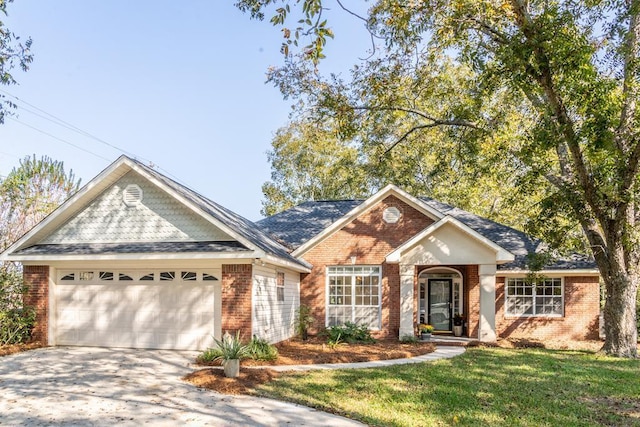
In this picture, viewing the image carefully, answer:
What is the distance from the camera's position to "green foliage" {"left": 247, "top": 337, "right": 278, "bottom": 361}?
1161 centimetres

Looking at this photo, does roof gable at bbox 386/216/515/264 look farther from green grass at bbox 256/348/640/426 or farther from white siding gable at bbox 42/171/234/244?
white siding gable at bbox 42/171/234/244

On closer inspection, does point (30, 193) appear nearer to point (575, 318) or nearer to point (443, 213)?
point (443, 213)

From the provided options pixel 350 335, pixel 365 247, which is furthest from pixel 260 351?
pixel 365 247

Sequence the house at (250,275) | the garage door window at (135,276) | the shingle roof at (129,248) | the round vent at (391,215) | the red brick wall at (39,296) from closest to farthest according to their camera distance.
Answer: the shingle roof at (129,248), the house at (250,275), the garage door window at (135,276), the red brick wall at (39,296), the round vent at (391,215)

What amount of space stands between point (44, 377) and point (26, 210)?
48.4 ft

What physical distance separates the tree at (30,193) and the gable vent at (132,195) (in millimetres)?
9606

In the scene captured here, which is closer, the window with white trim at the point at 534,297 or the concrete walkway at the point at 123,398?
the concrete walkway at the point at 123,398

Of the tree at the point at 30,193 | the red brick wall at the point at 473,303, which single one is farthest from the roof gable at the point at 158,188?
the tree at the point at 30,193

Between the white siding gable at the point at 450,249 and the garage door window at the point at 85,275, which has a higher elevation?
the white siding gable at the point at 450,249

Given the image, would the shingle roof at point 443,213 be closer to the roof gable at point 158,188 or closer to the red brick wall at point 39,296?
the roof gable at point 158,188

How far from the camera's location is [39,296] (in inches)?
536

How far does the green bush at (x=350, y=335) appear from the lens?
50.7 feet

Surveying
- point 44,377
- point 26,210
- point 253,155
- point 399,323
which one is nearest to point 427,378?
point 399,323

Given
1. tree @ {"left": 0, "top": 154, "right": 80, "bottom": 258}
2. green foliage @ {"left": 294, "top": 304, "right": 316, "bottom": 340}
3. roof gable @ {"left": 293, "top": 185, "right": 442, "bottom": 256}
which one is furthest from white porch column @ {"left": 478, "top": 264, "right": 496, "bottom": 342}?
tree @ {"left": 0, "top": 154, "right": 80, "bottom": 258}
